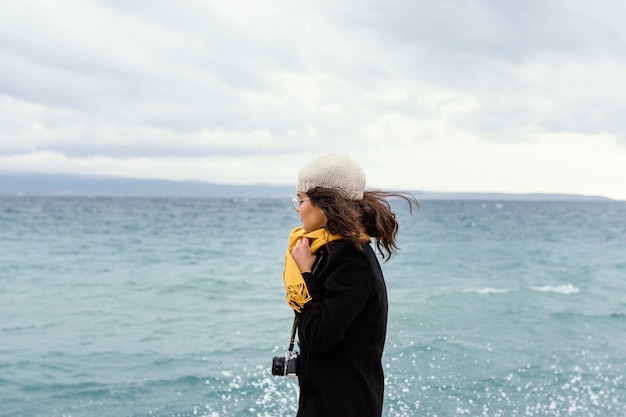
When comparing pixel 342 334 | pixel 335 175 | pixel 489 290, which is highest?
pixel 335 175

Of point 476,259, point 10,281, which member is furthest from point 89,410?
point 476,259

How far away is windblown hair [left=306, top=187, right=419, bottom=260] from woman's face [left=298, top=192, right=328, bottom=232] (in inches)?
0.8

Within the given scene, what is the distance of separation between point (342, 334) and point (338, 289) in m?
0.15

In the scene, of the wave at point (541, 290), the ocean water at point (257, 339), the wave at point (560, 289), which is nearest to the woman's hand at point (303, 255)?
the ocean water at point (257, 339)

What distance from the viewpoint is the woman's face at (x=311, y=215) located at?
7.98 feet

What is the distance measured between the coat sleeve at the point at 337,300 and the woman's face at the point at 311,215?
0.55 feet

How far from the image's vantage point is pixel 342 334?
228cm

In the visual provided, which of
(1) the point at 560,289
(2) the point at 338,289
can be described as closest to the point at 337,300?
(2) the point at 338,289

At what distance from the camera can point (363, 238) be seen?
93.7 inches

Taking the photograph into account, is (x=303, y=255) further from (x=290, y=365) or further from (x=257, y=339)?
(x=257, y=339)

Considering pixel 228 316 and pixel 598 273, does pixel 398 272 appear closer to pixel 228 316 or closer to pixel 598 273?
pixel 598 273

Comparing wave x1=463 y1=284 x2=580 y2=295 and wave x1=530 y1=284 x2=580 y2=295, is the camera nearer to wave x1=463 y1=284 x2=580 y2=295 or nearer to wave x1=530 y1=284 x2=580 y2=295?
wave x1=463 y1=284 x2=580 y2=295

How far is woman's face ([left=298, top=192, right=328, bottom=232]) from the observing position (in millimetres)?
2434

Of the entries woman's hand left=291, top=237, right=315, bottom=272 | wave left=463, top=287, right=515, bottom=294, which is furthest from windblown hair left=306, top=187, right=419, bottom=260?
wave left=463, top=287, right=515, bottom=294
